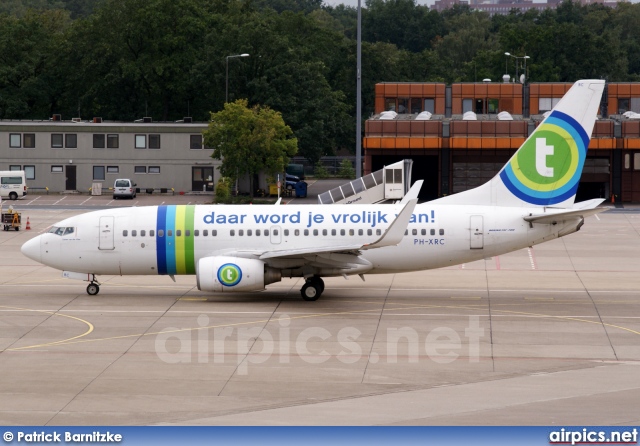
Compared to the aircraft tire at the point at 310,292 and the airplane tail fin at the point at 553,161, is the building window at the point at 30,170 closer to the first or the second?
the aircraft tire at the point at 310,292

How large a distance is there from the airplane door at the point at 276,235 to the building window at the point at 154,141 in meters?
58.0

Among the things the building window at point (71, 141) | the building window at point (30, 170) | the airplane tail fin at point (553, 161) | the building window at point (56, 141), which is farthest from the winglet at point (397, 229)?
the building window at point (30, 170)

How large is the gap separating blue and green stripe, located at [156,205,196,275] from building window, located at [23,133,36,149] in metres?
60.9

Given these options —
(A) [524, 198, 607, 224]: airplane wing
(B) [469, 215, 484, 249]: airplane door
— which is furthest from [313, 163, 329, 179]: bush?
(A) [524, 198, 607, 224]: airplane wing

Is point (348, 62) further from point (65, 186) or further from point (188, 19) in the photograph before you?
point (65, 186)

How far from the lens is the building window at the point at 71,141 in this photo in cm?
10069

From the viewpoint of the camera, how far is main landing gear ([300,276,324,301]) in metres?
43.4

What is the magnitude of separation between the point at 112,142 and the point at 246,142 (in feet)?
50.9

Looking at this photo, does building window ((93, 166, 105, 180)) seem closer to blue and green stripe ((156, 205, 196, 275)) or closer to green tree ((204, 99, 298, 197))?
green tree ((204, 99, 298, 197))

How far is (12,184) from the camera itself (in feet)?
309

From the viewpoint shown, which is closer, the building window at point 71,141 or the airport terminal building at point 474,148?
the airport terminal building at point 474,148

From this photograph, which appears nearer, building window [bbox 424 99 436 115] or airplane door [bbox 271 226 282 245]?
airplane door [bbox 271 226 282 245]

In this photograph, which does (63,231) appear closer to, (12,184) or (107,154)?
(12,184)

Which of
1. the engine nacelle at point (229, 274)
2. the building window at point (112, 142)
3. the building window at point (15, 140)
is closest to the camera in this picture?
the engine nacelle at point (229, 274)
